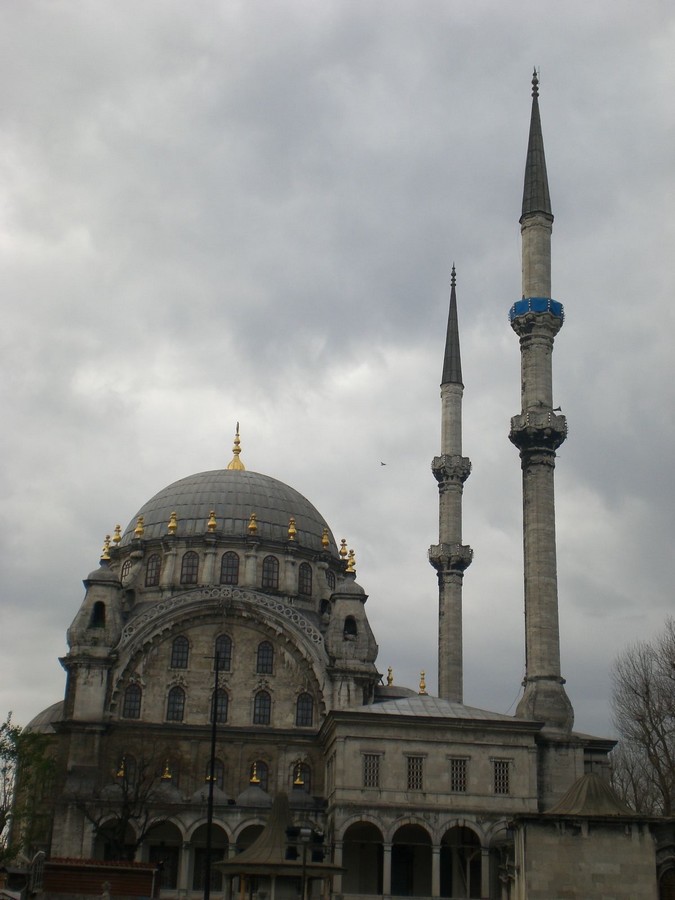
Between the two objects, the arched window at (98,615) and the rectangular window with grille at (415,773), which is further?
the arched window at (98,615)

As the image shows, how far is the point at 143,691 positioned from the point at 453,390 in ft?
85.4

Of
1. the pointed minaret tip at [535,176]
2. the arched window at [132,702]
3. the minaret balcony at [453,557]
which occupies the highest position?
the pointed minaret tip at [535,176]

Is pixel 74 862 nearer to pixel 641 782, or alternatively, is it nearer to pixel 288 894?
pixel 288 894

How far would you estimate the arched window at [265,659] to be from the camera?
53531mm

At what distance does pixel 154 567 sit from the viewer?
58594 millimetres

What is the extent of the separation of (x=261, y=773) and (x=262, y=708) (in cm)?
286

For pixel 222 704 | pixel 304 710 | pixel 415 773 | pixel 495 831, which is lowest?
pixel 495 831

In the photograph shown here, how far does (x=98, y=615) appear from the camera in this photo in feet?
174

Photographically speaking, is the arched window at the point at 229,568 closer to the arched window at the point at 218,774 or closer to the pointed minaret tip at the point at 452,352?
the arched window at the point at 218,774

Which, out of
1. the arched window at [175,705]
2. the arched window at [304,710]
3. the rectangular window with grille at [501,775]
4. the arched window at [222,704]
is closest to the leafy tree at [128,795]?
A: the arched window at [175,705]

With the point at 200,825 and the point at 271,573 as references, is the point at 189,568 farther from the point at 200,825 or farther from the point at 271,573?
the point at 200,825

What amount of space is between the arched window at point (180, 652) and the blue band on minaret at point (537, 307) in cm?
1980

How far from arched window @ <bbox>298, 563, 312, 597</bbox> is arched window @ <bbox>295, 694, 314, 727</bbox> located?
22.3 ft

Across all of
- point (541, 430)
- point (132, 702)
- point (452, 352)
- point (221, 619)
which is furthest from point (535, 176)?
point (132, 702)
